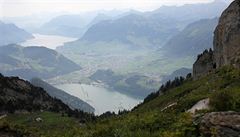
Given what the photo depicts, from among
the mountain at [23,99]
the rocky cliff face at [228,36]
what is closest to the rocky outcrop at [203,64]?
the rocky cliff face at [228,36]

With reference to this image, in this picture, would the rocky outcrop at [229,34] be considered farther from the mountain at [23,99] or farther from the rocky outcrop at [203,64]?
the mountain at [23,99]

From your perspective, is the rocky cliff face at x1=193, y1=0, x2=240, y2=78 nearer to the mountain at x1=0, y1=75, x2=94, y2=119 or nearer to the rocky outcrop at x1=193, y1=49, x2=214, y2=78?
the rocky outcrop at x1=193, y1=49, x2=214, y2=78

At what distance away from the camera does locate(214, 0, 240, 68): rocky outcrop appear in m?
83.6

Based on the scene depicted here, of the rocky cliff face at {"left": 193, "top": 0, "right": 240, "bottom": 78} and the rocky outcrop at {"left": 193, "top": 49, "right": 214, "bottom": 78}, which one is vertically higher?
the rocky cliff face at {"left": 193, "top": 0, "right": 240, "bottom": 78}

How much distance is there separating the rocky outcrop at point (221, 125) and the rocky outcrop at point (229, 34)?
63665mm

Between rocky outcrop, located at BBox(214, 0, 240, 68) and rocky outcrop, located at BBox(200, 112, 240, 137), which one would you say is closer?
rocky outcrop, located at BBox(200, 112, 240, 137)

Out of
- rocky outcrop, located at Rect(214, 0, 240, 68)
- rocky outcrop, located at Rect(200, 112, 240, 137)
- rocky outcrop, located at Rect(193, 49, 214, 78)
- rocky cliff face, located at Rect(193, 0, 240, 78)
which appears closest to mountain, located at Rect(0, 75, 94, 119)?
rocky outcrop, located at Rect(193, 49, 214, 78)

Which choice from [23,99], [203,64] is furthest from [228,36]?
[23,99]

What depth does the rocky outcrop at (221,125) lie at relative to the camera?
17.3m

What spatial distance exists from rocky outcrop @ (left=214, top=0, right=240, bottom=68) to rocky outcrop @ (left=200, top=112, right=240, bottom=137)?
2507 inches

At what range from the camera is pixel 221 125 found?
17641mm

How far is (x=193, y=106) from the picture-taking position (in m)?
31.9

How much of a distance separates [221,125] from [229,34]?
71.0 metres

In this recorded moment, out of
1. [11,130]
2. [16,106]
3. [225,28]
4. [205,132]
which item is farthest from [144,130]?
[16,106]
